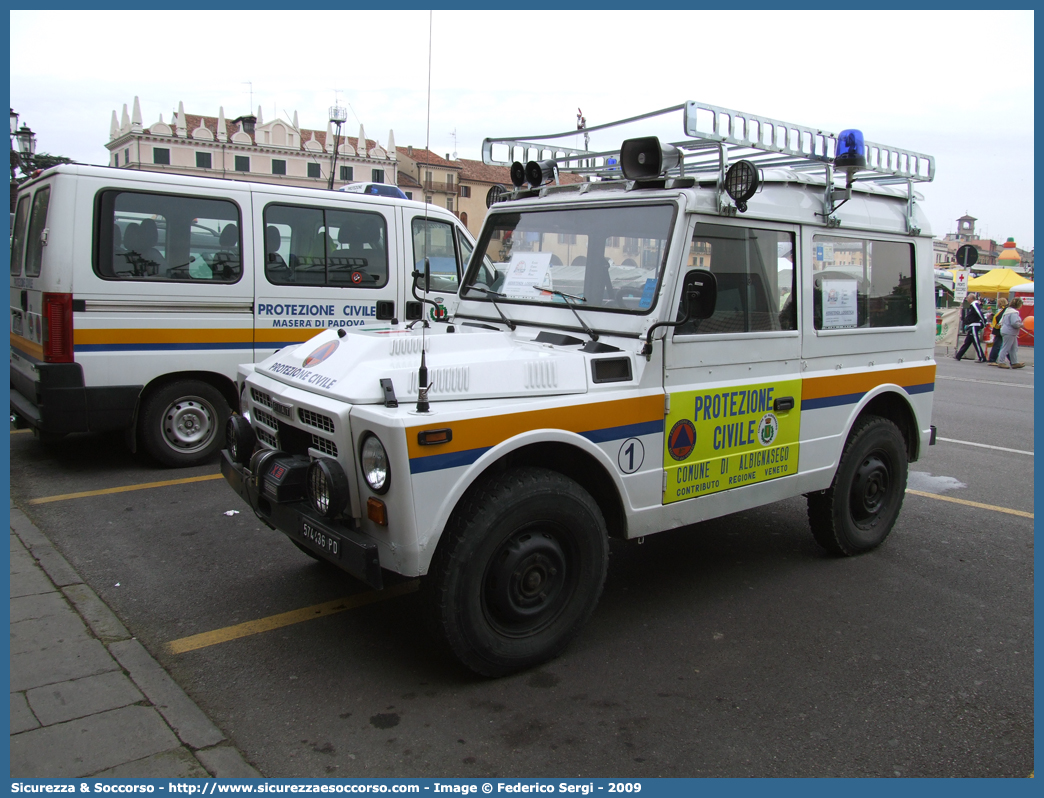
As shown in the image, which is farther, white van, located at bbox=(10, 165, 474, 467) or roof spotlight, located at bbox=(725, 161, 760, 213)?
white van, located at bbox=(10, 165, 474, 467)

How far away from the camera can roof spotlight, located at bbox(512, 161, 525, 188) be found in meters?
4.92

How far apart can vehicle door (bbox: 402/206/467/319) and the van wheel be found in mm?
2182

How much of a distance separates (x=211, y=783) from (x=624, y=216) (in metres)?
3.20

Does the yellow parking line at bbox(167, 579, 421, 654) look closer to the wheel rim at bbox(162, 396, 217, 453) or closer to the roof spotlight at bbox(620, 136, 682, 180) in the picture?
the roof spotlight at bbox(620, 136, 682, 180)

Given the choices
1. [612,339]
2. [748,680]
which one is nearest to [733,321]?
[612,339]

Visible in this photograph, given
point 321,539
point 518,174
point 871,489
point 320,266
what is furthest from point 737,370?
point 320,266

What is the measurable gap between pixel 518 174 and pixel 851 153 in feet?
6.53

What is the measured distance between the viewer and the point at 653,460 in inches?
151

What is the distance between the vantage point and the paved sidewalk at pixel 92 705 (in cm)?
282

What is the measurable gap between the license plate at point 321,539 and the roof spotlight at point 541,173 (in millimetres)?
2634

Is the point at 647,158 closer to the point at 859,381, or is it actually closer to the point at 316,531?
the point at 859,381

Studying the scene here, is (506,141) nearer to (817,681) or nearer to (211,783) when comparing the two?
(817,681)

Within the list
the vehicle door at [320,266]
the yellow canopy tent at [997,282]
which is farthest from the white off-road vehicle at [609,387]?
the yellow canopy tent at [997,282]

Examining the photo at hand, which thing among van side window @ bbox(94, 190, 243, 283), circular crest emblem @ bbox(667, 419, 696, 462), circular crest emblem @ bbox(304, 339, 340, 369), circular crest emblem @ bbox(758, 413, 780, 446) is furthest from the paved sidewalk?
van side window @ bbox(94, 190, 243, 283)
